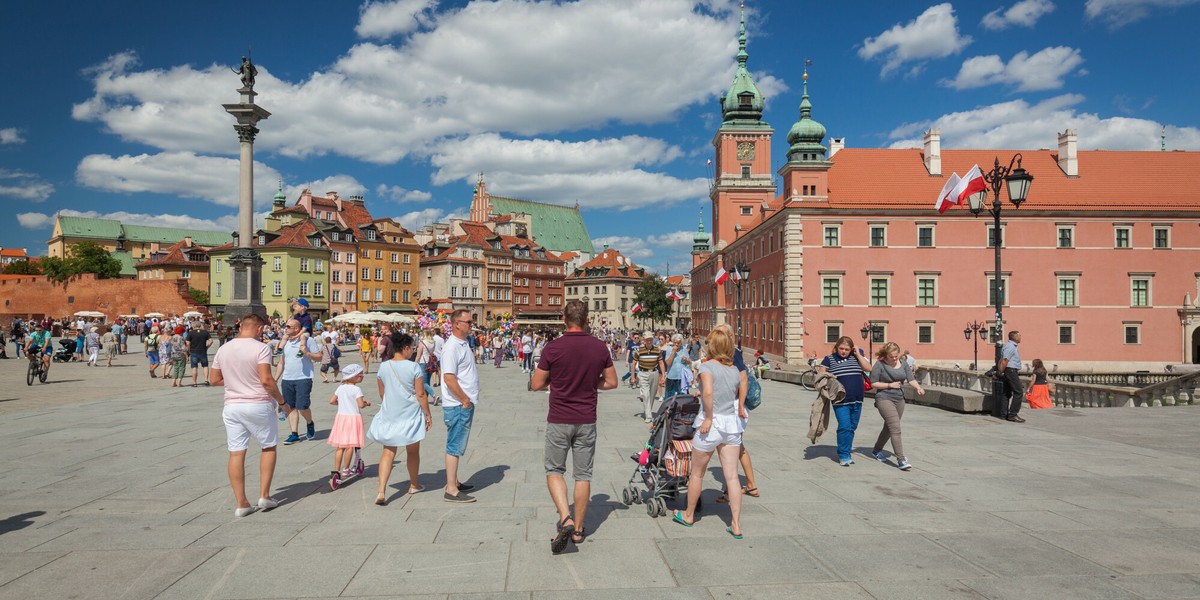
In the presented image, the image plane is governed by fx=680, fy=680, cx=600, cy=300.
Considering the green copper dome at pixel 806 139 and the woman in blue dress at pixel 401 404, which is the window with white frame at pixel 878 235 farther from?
the woman in blue dress at pixel 401 404

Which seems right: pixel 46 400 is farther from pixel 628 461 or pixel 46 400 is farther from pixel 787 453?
pixel 787 453

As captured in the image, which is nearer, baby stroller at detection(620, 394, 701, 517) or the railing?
baby stroller at detection(620, 394, 701, 517)

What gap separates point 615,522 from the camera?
636 cm

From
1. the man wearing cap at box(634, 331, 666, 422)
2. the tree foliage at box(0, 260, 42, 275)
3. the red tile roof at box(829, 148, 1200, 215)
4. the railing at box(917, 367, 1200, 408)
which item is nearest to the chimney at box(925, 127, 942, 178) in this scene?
the red tile roof at box(829, 148, 1200, 215)

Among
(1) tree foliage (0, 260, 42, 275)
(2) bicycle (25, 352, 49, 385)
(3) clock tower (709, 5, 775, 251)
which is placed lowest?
(2) bicycle (25, 352, 49, 385)

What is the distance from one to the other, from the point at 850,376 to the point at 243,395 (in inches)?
283

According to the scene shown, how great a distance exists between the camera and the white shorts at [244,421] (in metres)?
6.38

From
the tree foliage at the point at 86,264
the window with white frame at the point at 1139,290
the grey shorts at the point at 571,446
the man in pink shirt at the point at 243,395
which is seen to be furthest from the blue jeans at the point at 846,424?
the tree foliage at the point at 86,264

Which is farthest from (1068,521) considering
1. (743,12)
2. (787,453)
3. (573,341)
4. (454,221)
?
(454,221)

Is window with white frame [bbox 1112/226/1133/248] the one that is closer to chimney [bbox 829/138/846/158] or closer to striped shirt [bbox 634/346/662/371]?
chimney [bbox 829/138/846/158]

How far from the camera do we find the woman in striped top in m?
8.95

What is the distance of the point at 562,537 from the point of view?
5.36 meters

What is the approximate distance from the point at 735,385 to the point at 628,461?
11.9 feet

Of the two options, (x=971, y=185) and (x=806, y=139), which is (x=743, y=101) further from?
(x=971, y=185)
